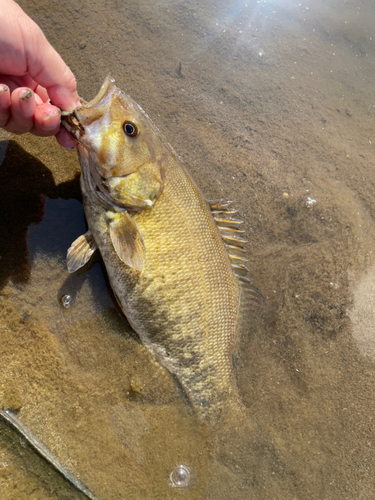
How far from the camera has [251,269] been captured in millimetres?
3283

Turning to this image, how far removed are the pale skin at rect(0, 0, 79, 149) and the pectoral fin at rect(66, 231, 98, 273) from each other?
78 cm

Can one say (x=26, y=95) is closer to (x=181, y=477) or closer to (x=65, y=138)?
(x=65, y=138)

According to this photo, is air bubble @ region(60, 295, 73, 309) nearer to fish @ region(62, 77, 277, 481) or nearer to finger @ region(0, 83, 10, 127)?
fish @ region(62, 77, 277, 481)

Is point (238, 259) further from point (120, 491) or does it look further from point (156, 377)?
point (120, 491)

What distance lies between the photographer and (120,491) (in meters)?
2.47

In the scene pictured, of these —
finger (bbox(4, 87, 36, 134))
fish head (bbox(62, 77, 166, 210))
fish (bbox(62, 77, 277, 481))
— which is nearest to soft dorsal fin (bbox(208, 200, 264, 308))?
fish (bbox(62, 77, 277, 481))

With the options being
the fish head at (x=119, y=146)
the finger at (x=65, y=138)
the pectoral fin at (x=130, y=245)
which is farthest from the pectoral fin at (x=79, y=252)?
the finger at (x=65, y=138)

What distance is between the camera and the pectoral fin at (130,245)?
2.54m

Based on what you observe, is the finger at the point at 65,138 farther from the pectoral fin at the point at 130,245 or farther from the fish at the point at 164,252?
the pectoral fin at the point at 130,245

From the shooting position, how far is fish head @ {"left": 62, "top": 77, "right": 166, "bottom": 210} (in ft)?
7.89

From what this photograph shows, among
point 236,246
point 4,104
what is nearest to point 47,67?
point 4,104

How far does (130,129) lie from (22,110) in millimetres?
722

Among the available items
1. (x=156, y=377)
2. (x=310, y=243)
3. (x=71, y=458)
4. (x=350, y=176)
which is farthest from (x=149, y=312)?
(x=350, y=176)

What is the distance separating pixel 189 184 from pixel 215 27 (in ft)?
7.44
